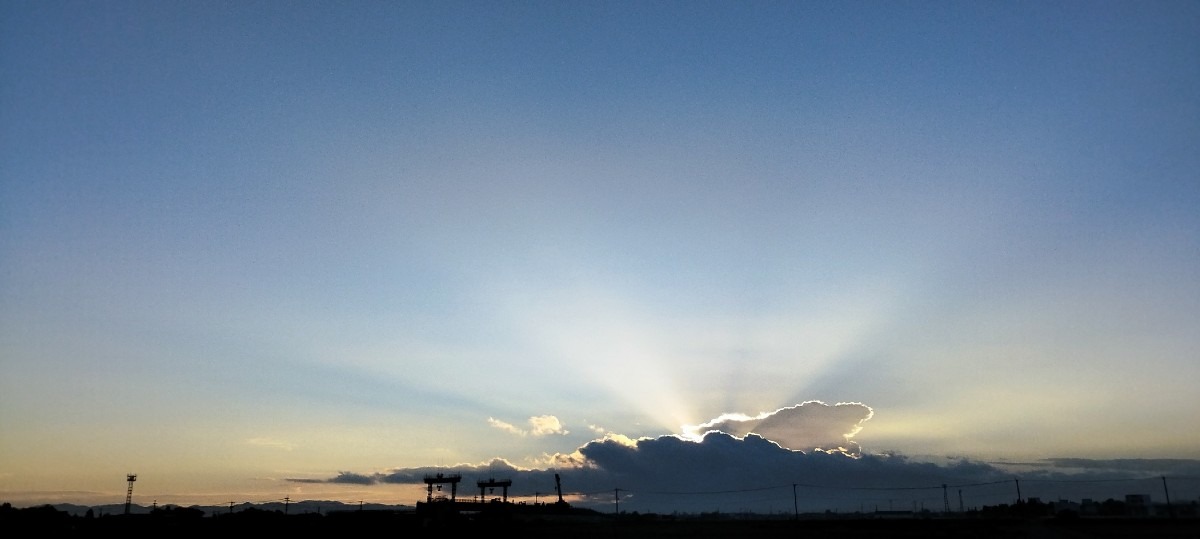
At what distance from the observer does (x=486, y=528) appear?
102 m

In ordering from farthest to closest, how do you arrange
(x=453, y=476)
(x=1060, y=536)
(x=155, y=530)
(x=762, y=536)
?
(x=453, y=476) < (x=155, y=530) < (x=762, y=536) < (x=1060, y=536)

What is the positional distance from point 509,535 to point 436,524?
18308 millimetres

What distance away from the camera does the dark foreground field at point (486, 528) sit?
7844cm

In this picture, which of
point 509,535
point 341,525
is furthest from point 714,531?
point 341,525

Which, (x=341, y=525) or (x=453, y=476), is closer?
(x=341, y=525)

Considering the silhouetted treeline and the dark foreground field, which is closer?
the dark foreground field

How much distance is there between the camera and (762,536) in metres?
82.4

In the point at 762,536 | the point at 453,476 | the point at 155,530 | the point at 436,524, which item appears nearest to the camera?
the point at 762,536

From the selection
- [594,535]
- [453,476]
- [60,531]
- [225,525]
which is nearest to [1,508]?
[60,531]

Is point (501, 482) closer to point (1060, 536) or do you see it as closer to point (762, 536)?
point (762, 536)

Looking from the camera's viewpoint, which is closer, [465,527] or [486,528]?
[486,528]

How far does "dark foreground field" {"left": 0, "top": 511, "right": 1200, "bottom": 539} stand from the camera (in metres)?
78.4

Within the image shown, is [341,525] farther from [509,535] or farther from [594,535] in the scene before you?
[594,535]

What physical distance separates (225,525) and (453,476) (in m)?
39.5
